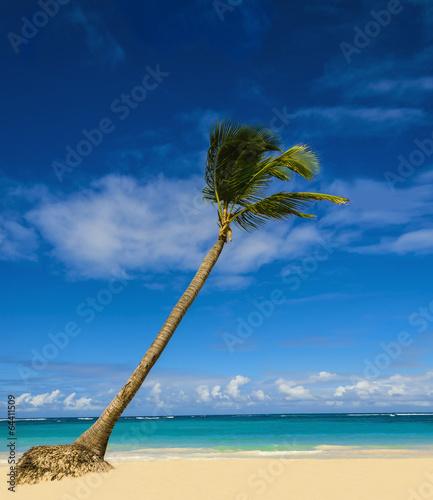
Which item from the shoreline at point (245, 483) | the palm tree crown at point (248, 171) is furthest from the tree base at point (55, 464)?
the palm tree crown at point (248, 171)

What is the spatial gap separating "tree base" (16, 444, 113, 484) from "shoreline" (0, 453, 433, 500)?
164mm

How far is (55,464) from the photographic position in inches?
336

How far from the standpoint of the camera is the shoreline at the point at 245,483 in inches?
316

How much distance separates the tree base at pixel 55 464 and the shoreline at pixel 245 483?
0.16m

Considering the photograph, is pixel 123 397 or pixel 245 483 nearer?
pixel 123 397

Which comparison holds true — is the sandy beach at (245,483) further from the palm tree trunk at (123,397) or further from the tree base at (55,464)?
the palm tree trunk at (123,397)

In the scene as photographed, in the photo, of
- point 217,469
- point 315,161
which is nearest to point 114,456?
point 217,469

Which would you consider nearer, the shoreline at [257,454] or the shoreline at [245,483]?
the shoreline at [245,483]

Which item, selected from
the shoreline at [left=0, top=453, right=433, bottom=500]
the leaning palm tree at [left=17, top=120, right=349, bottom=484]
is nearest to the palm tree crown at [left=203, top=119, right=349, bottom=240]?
the leaning palm tree at [left=17, top=120, right=349, bottom=484]

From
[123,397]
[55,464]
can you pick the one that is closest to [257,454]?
[123,397]

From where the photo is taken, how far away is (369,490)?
28.5ft

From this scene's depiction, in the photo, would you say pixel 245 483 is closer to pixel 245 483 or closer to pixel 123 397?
pixel 245 483

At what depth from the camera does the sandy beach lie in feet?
26.3

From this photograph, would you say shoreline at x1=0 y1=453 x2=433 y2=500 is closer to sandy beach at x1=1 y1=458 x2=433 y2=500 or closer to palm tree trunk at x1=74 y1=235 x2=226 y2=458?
sandy beach at x1=1 y1=458 x2=433 y2=500
